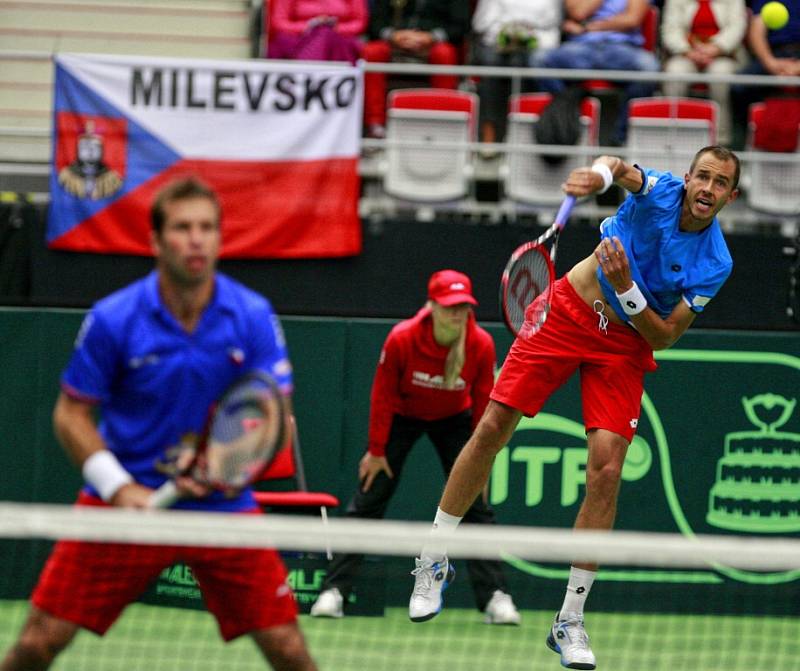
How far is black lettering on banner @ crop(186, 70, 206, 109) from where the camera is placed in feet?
33.4

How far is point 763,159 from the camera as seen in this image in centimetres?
1052

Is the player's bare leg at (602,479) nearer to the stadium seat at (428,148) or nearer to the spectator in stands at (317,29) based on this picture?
the stadium seat at (428,148)

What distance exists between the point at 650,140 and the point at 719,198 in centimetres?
446

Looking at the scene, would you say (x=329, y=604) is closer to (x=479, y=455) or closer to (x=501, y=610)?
(x=501, y=610)

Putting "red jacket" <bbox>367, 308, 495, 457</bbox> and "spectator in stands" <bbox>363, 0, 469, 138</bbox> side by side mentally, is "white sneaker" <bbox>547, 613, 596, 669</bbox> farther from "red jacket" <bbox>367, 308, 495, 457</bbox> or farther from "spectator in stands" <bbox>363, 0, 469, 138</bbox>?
"spectator in stands" <bbox>363, 0, 469, 138</bbox>

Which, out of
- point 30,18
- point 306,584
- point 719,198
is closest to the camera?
point 719,198

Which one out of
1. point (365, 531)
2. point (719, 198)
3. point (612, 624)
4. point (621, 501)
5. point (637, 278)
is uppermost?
point (719, 198)

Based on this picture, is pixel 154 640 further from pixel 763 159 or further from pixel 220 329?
pixel 763 159

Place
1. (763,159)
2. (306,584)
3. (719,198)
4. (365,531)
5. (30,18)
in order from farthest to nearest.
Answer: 1. (30,18)
2. (763,159)
3. (306,584)
4. (719,198)
5. (365,531)

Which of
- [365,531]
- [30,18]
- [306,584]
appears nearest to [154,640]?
[306,584]

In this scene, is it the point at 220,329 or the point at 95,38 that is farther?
the point at 95,38

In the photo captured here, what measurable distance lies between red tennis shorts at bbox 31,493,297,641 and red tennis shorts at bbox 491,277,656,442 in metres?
2.17

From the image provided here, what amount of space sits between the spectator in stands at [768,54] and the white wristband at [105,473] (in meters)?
7.92

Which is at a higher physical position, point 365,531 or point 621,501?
point 365,531
